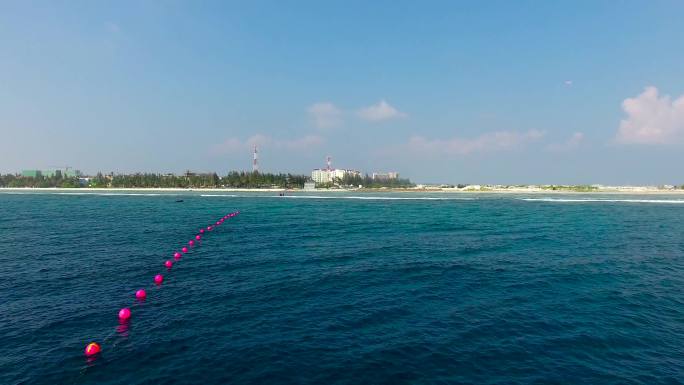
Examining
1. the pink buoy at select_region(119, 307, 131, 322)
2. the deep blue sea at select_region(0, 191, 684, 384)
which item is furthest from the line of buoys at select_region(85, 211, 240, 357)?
the deep blue sea at select_region(0, 191, 684, 384)

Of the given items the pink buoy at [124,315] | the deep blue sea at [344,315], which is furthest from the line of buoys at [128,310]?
the deep blue sea at [344,315]

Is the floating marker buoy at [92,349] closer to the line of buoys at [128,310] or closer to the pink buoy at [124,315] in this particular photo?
the line of buoys at [128,310]

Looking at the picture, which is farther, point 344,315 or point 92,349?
point 344,315

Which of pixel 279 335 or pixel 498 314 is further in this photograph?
pixel 498 314

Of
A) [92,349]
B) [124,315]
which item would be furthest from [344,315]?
[124,315]

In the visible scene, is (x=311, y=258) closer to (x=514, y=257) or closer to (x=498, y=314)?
(x=498, y=314)

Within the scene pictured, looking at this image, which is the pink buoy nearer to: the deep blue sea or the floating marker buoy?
the deep blue sea

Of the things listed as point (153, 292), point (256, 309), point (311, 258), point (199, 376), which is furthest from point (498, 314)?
point (153, 292)

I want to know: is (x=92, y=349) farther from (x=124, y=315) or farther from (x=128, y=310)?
(x=128, y=310)

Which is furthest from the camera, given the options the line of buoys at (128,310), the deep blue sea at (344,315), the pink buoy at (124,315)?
the pink buoy at (124,315)
